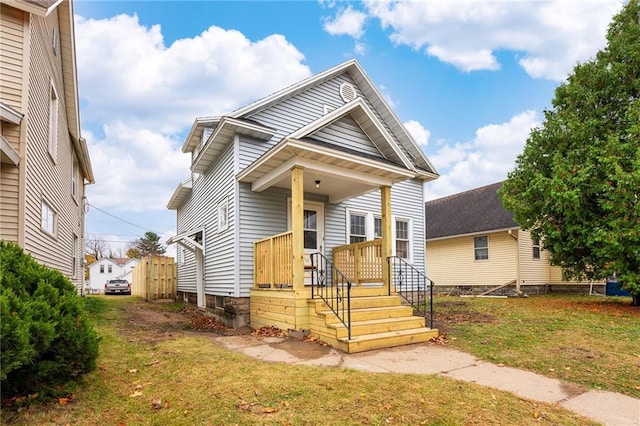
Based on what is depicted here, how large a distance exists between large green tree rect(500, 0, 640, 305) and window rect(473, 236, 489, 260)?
5.59 meters

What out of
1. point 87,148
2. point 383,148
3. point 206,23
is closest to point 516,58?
point 383,148

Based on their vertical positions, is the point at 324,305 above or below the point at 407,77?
below

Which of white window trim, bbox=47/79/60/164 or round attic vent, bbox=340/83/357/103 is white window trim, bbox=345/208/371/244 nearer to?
round attic vent, bbox=340/83/357/103

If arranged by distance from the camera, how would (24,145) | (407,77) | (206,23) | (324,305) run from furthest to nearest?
(407,77) → (206,23) → (324,305) → (24,145)

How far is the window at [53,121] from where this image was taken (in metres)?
9.10

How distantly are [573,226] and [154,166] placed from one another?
77.0 ft

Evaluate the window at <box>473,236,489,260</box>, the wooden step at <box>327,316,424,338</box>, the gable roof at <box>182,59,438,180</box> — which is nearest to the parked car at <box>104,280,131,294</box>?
the gable roof at <box>182,59,438,180</box>

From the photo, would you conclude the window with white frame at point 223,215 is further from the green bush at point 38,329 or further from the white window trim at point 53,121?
the green bush at point 38,329

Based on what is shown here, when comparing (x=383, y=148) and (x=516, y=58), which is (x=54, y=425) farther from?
(x=516, y=58)

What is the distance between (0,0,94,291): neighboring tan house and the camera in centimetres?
623

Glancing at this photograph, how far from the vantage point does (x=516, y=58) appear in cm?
1323

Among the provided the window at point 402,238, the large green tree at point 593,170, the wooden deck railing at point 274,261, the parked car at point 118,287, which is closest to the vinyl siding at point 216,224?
→ the wooden deck railing at point 274,261

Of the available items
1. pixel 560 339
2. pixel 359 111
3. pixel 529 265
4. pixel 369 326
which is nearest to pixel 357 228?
pixel 359 111

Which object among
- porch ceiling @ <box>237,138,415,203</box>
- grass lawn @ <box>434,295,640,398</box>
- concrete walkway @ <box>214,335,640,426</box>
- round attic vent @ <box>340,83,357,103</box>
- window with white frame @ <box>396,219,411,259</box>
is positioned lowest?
grass lawn @ <box>434,295,640,398</box>
